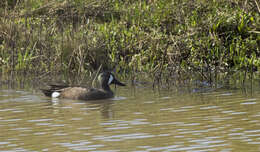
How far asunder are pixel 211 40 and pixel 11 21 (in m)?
4.59

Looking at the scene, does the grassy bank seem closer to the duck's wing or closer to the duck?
the duck

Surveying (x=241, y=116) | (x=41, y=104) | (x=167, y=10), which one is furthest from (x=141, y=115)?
(x=167, y=10)

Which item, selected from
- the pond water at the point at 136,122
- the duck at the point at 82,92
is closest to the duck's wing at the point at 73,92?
the duck at the point at 82,92

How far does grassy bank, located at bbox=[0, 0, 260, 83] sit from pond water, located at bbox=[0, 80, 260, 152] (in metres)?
1.87

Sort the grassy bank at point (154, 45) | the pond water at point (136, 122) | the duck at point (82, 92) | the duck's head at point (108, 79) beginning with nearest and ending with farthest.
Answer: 1. the pond water at point (136, 122)
2. the duck at point (82, 92)
3. the duck's head at point (108, 79)
4. the grassy bank at point (154, 45)

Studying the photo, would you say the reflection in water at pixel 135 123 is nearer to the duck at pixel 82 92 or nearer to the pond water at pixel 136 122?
the pond water at pixel 136 122

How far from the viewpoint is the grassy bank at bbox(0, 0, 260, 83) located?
13398 millimetres

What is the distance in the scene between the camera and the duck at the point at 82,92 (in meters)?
11.4

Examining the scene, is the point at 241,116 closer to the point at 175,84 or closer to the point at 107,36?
the point at 175,84

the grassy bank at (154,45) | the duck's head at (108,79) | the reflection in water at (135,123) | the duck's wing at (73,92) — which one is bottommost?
the reflection in water at (135,123)

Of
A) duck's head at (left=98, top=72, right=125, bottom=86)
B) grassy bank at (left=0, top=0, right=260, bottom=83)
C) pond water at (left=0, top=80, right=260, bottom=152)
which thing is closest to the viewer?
pond water at (left=0, top=80, right=260, bottom=152)

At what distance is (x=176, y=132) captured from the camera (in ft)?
24.1

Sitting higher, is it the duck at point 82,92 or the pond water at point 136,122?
the duck at point 82,92

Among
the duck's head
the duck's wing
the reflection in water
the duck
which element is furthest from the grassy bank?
the reflection in water
